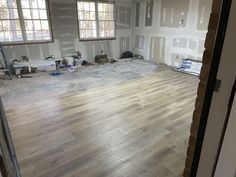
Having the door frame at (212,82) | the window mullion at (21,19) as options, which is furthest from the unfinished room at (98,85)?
the door frame at (212,82)

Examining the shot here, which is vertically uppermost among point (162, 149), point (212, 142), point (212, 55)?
point (212, 55)

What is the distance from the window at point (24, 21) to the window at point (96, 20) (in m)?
1.17

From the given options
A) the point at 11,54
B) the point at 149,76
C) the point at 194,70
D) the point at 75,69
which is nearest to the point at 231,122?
the point at 149,76

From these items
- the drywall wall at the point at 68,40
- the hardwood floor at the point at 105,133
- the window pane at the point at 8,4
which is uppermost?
the window pane at the point at 8,4

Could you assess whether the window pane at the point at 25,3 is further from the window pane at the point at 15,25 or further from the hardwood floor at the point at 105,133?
the hardwood floor at the point at 105,133

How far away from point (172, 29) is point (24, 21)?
458cm

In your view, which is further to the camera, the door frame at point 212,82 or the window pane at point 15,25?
the window pane at point 15,25

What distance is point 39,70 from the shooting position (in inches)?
224

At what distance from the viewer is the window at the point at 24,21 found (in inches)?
205

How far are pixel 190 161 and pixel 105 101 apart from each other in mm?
2370

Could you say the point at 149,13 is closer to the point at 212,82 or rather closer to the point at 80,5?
the point at 80,5

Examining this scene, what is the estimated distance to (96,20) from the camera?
6699 millimetres

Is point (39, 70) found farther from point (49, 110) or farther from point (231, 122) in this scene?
point (231, 122)

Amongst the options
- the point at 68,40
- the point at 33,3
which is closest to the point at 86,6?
the point at 68,40
